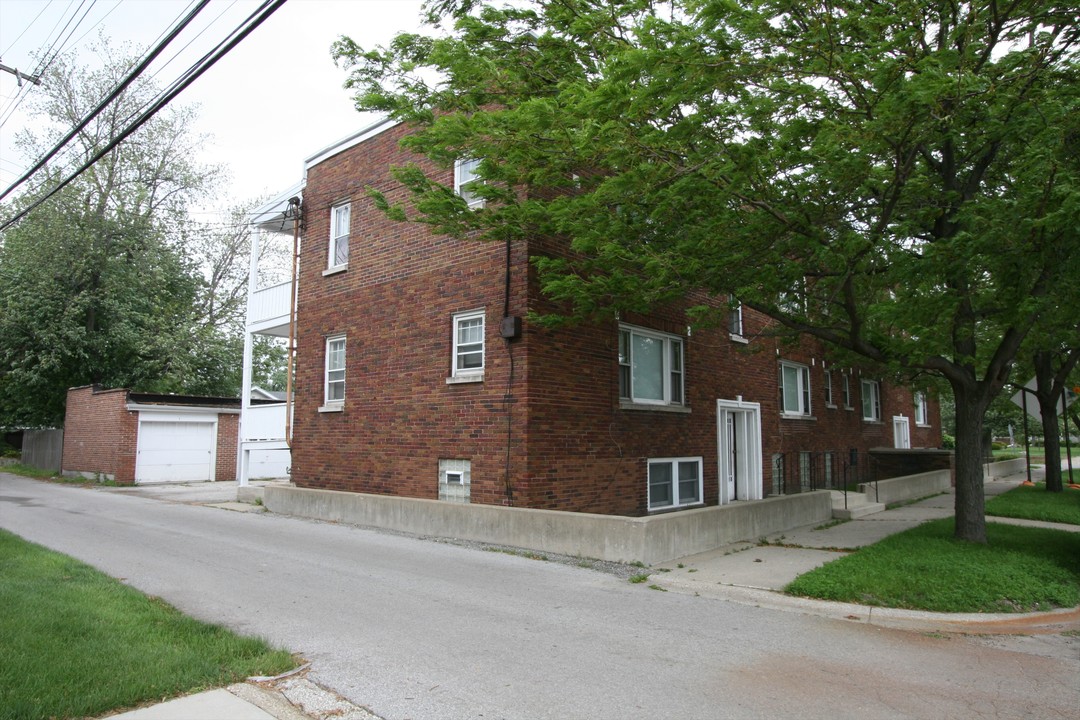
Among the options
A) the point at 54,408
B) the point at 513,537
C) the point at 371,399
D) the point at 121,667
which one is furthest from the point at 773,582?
the point at 54,408

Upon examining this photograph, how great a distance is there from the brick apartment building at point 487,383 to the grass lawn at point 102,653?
621 centimetres

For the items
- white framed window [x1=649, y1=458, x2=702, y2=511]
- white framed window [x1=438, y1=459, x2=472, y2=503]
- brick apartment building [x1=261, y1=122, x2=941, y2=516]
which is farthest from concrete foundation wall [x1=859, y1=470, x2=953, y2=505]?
white framed window [x1=438, y1=459, x2=472, y2=503]

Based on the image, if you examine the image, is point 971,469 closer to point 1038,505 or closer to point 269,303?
point 1038,505

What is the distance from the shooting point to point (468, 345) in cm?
1294

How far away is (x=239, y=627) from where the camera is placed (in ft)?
20.6

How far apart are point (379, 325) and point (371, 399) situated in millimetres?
1472

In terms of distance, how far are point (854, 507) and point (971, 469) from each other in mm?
5545

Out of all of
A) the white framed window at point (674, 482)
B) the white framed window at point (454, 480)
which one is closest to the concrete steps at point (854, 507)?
the white framed window at point (674, 482)

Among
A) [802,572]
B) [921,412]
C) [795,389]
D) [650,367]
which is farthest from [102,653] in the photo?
[921,412]

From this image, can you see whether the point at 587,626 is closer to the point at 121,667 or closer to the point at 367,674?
the point at 367,674

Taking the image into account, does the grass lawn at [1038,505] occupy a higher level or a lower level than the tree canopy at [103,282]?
lower

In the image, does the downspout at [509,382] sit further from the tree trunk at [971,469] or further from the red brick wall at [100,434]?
the red brick wall at [100,434]

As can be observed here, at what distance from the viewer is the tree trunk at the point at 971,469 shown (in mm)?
9867

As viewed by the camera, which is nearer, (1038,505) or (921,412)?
(1038,505)
